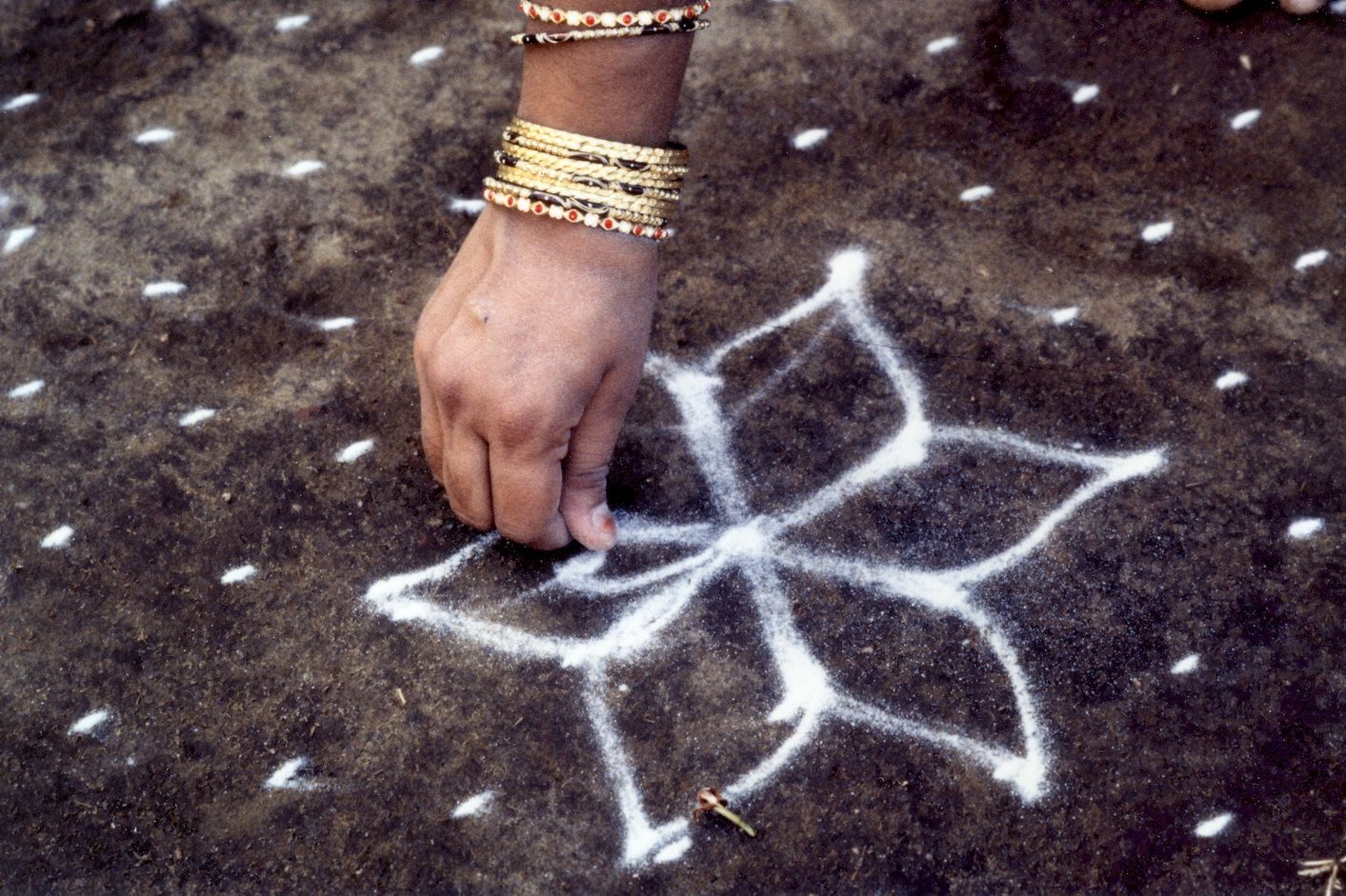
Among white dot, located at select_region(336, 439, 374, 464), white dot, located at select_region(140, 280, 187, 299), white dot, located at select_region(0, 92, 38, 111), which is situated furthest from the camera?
white dot, located at select_region(0, 92, 38, 111)

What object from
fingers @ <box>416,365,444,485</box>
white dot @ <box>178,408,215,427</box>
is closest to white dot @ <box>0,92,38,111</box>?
white dot @ <box>178,408,215,427</box>

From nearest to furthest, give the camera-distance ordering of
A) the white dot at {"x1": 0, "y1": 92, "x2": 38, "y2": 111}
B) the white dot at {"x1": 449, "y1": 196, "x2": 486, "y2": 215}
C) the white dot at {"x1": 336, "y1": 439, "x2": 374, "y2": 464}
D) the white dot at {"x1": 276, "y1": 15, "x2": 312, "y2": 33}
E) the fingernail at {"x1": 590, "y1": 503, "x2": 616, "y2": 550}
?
the fingernail at {"x1": 590, "y1": 503, "x2": 616, "y2": 550} < the white dot at {"x1": 336, "y1": 439, "x2": 374, "y2": 464} < the white dot at {"x1": 449, "y1": 196, "x2": 486, "y2": 215} < the white dot at {"x1": 0, "y1": 92, "x2": 38, "y2": 111} < the white dot at {"x1": 276, "y1": 15, "x2": 312, "y2": 33}

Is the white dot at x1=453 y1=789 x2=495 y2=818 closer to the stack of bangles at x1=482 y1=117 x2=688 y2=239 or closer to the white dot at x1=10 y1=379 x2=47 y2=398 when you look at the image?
the stack of bangles at x1=482 y1=117 x2=688 y2=239

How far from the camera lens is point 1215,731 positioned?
1.46 m

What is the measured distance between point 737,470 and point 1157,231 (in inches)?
34.6

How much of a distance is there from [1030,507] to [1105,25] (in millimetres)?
1105

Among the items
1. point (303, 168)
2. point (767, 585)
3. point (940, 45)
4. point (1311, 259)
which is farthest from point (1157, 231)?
point (303, 168)

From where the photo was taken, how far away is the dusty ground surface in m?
1.41

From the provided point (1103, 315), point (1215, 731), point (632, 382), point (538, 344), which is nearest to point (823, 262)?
point (1103, 315)

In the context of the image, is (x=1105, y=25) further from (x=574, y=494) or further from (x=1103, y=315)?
(x=574, y=494)

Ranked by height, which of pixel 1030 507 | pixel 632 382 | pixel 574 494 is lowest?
pixel 1030 507

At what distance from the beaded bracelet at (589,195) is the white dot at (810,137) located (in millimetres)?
830

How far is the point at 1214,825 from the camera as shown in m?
1.40

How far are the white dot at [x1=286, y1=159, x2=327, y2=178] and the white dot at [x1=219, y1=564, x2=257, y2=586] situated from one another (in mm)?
776
